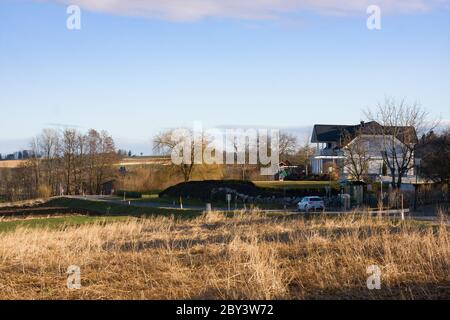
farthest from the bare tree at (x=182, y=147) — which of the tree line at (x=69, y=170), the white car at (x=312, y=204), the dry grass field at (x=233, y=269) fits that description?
the dry grass field at (x=233, y=269)

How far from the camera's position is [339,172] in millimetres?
66562

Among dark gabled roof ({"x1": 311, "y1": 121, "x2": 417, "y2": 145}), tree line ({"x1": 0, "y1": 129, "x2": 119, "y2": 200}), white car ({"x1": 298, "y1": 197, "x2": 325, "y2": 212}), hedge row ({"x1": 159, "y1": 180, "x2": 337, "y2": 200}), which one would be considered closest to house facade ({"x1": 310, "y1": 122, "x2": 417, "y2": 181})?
dark gabled roof ({"x1": 311, "y1": 121, "x2": 417, "y2": 145})

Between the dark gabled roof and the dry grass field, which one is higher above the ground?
the dark gabled roof

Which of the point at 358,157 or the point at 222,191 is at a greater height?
the point at 358,157

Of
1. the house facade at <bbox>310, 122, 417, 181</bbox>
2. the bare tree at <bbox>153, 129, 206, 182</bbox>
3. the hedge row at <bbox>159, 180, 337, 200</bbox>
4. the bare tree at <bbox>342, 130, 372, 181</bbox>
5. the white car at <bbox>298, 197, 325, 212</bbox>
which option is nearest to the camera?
the white car at <bbox>298, 197, 325, 212</bbox>

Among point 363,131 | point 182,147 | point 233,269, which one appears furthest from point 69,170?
point 233,269

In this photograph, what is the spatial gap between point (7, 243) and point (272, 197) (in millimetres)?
39145

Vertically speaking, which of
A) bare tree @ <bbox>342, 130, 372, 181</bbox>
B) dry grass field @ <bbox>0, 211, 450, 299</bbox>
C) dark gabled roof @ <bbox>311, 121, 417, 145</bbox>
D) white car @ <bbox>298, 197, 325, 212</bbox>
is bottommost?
white car @ <bbox>298, 197, 325, 212</bbox>

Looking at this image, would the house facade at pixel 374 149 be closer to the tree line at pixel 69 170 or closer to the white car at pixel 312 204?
the white car at pixel 312 204

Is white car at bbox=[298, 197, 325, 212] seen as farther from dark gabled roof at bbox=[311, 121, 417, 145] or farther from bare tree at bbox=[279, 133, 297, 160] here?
bare tree at bbox=[279, 133, 297, 160]

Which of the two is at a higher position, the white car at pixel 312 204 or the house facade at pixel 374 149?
the house facade at pixel 374 149

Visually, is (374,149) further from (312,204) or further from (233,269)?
(233,269)

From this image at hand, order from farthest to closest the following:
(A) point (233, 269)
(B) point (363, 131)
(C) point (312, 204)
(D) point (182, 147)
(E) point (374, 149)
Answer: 1. (D) point (182, 147)
2. (B) point (363, 131)
3. (E) point (374, 149)
4. (C) point (312, 204)
5. (A) point (233, 269)

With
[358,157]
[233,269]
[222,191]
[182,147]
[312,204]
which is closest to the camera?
[233,269]
